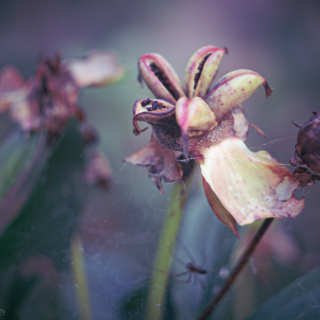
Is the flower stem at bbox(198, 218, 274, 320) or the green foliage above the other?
the green foliage

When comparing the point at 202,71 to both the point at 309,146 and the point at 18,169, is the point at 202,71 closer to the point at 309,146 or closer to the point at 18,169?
the point at 309,146

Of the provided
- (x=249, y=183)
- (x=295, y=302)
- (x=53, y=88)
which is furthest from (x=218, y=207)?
(x=53, y=88)

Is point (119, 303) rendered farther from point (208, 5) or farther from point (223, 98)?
point (208, 5)

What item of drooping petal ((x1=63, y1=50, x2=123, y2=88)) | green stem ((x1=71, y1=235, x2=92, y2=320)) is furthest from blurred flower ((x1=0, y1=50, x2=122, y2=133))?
green stem ((x1=71, y1=235, x2=92, y2=320))

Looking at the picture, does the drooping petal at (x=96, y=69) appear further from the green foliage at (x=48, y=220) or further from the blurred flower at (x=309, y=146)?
the blurred flower at (x=309, y=146)

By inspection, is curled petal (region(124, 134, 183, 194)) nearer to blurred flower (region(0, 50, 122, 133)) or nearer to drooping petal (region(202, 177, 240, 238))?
drooping petal (region(202, 177, 240, 238))

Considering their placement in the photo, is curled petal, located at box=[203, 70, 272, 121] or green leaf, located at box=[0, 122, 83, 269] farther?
green leaf, located at box=[0, 122, 83, 269]

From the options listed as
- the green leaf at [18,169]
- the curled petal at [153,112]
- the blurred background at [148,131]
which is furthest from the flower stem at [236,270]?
the green leaf at [18,169]
